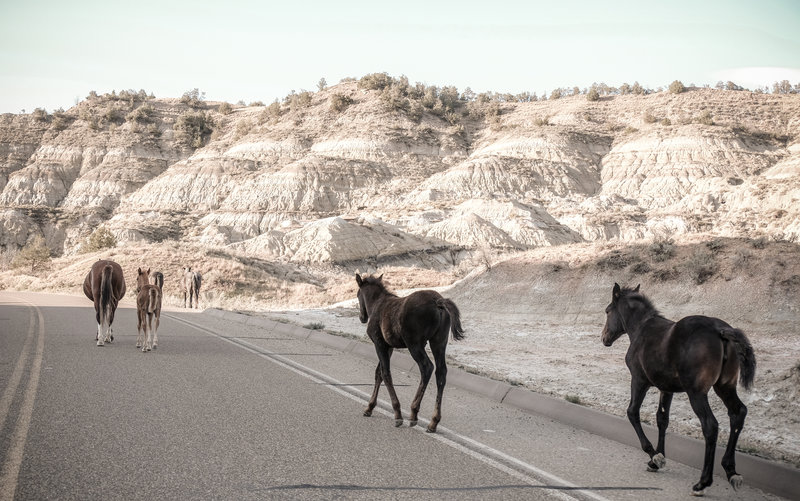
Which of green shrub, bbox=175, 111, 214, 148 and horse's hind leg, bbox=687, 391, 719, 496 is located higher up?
green shrub, bbox=175, 111, 214, 148

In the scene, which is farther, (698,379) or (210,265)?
(210,265)

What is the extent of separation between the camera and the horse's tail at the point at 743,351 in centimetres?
565

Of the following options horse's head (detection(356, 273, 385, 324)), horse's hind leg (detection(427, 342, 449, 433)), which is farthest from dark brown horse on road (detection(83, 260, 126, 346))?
horse's hind leg (detection(427, 342, 449, 433))

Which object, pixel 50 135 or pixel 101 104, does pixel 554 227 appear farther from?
pixel 101 104

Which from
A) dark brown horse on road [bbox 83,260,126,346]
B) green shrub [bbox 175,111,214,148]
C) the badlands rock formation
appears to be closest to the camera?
dark brown horse on road [bbox 83,260,126,346]

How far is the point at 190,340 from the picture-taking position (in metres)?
15.5

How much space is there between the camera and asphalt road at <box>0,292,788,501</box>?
530 cm

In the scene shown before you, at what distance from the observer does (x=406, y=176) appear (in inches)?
3438

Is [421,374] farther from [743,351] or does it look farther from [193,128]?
[193,128]

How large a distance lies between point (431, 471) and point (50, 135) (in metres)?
127

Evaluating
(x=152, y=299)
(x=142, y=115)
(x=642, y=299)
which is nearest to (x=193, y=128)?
(x=142, y=115)

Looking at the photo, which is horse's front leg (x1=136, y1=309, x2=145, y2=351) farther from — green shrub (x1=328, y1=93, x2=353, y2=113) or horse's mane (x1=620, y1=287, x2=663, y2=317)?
green shrub (x1=328, y1=93, x2=353, y2=113)

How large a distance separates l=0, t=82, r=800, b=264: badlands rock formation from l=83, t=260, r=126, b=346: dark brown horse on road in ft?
132

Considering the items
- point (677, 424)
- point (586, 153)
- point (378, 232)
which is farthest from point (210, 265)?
point (586, 153)
